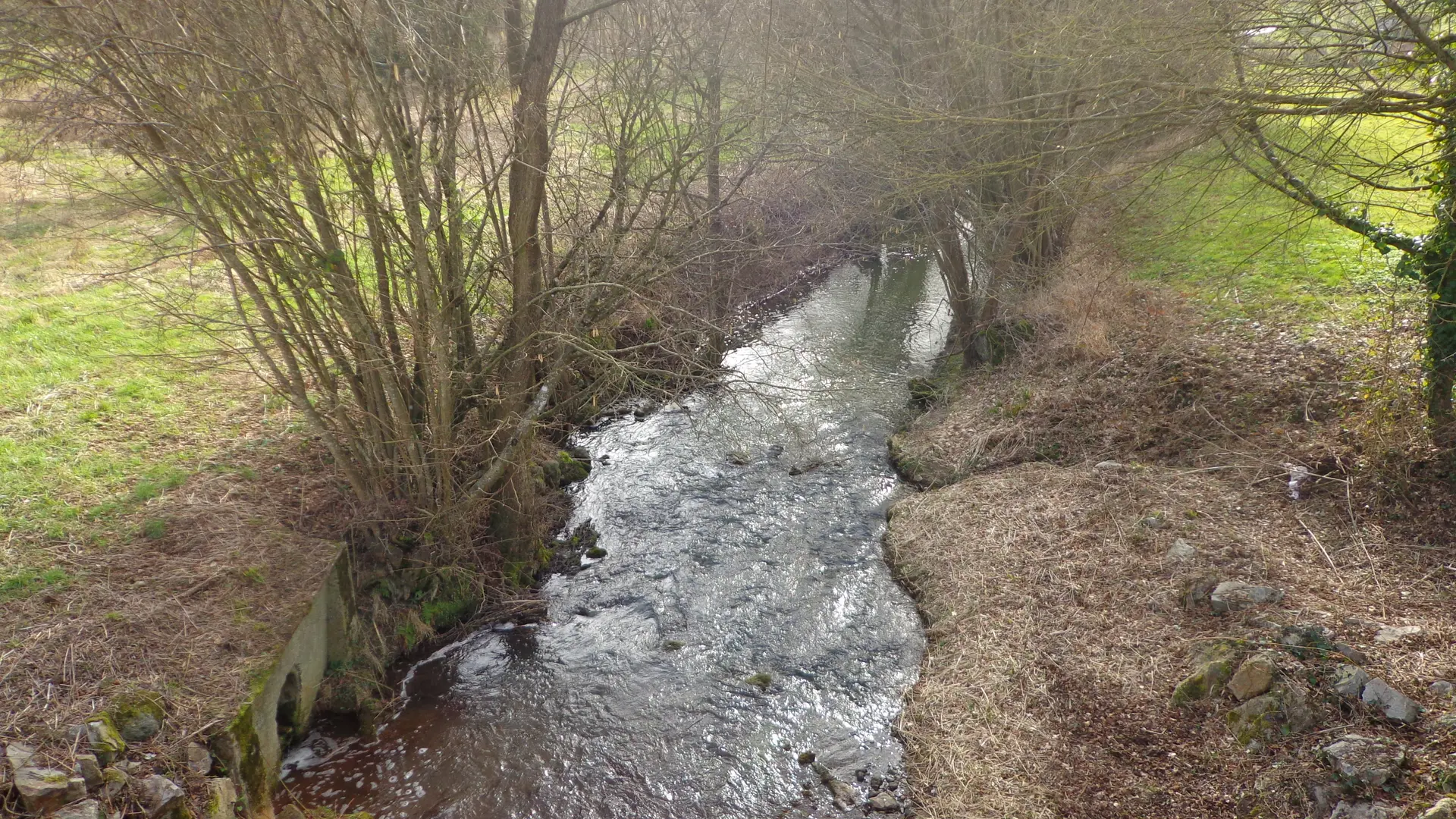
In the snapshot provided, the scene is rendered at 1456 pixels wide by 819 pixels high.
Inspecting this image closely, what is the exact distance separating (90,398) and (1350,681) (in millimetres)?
11282

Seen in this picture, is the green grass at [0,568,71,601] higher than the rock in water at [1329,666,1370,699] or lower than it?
higher

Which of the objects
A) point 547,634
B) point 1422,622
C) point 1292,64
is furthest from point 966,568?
point 1292,64

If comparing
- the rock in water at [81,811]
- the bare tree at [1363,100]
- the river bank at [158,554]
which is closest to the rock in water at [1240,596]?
the bare tree at [1363,100]

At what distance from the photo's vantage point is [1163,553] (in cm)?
755

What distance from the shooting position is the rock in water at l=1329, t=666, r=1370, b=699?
5.26 meters

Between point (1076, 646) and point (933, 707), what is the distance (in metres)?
1.35

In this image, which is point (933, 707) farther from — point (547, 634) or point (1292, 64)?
point (1292, 64)

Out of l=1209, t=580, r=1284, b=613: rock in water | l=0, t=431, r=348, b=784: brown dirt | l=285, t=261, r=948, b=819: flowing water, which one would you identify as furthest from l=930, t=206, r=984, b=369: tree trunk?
l=0, t=431, r=348, b=784: brown dirt

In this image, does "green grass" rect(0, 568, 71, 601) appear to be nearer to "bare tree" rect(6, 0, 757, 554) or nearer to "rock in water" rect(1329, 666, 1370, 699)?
"bare tree" rect(6, 0, 757, 554)

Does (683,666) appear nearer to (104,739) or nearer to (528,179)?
(104,739)

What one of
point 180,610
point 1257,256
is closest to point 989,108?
point 1257,256

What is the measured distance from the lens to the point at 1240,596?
6535mm

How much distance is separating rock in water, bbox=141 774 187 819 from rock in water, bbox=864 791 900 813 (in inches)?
175

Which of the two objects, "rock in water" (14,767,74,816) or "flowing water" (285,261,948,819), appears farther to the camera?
"flowing water" (285,261,948,819)
